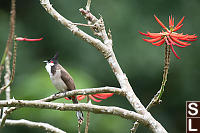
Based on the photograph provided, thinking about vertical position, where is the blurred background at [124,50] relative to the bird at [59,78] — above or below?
above

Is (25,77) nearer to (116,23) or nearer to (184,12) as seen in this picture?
(116,23)

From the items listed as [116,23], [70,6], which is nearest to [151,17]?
[116,23]

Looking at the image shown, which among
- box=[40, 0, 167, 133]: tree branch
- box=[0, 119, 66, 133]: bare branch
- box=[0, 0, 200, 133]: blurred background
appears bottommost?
box=[0, 119, 66, 133]: bare branch

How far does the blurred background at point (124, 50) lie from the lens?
679 cm

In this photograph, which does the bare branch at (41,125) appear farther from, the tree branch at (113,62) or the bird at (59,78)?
the bird at (59,78)

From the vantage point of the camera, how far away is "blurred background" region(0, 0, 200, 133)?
679cm

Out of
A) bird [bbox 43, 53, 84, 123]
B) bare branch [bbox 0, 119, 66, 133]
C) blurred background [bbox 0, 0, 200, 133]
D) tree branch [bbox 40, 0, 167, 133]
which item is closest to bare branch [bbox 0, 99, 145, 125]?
tree branch [bbox 40, 0, 167, 133]

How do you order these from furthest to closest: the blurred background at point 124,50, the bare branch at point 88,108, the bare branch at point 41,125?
1. the blurred background at point 124,50
2. the bare branch at point 41,125
3. the bare branch at point 88,108

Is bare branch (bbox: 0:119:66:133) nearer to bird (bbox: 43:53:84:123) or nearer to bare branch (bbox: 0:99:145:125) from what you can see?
bare branch (bbox: 0:99:145:125)

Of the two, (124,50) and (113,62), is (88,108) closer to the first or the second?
(113,62)

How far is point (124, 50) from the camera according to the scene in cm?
700

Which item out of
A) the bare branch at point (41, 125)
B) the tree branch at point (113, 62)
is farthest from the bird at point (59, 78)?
the tree branch at point (113, 62)

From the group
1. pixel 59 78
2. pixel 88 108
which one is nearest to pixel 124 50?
pixel 59 78

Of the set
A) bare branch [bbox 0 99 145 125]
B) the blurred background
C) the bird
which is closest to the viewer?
bare branch [bbox 0 99 145 125]
